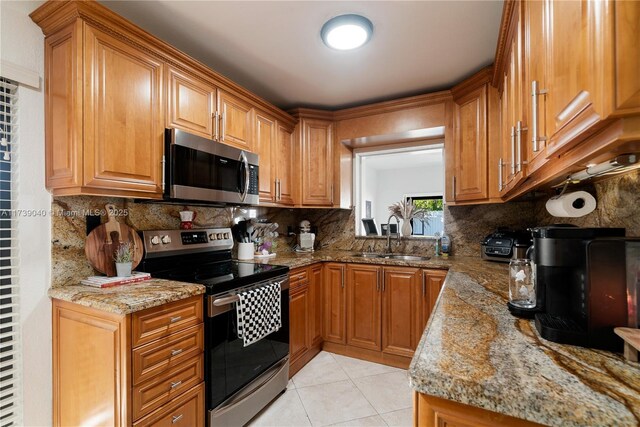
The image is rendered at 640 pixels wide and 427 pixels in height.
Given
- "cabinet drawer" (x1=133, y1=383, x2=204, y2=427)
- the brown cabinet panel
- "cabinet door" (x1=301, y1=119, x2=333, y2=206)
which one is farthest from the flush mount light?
"cabinet drawer" (x1=133, y1=383, x2=204, y2=427)

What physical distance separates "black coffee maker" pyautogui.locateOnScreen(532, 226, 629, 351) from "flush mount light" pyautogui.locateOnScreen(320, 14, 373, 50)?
1.55 metres

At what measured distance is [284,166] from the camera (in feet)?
9.80

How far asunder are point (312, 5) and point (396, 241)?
7.57 feet

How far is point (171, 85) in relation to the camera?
1.86m

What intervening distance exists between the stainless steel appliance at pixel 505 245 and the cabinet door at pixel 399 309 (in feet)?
2.02

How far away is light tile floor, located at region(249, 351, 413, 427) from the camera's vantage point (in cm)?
190

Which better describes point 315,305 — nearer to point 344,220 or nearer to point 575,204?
point 344,220

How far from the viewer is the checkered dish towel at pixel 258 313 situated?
5.76 ft

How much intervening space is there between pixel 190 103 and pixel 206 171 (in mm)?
471

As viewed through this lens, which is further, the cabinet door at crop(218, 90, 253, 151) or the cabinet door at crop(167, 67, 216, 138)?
the cabinet door at crop(218, 90, 253, 151)

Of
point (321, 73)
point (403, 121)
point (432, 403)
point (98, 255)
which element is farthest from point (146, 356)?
point (403, 121)

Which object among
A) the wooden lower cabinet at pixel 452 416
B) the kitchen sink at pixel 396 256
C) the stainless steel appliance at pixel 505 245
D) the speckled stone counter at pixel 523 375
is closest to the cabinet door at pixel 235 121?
the kitchen sink at pixel 396 256

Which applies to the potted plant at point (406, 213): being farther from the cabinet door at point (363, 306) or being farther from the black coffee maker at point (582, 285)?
the black coffee maker at point (582, 285)

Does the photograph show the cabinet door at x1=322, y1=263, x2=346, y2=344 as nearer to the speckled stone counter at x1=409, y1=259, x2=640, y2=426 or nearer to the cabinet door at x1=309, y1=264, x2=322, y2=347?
the cabinet door at x1=309, y1=264, x2=322, y2=347
